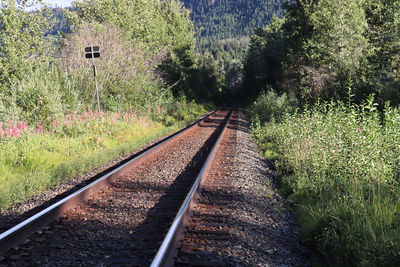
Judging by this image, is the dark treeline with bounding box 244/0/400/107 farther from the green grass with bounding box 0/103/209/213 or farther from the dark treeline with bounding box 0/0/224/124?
the dark treeline with bounding box 0/0/224/124

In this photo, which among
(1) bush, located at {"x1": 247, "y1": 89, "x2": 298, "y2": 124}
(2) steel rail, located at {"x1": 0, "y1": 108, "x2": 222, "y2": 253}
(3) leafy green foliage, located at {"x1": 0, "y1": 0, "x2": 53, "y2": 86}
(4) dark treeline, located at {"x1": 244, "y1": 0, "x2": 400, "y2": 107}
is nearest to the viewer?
(2) steel rail, located at {"x1": 0, "y1": 108, "x2": 222, "y2": 253}

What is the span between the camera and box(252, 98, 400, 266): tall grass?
11.4 feet

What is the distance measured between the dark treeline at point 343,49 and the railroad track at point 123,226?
153 inches

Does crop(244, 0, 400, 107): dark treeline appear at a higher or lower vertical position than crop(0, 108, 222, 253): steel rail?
higher

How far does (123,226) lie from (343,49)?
57.6 feet

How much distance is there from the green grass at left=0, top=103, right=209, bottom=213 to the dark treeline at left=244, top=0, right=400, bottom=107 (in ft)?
20.2

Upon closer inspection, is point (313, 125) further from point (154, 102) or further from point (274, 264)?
point (154, 102)

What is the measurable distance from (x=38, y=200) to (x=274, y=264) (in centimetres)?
396

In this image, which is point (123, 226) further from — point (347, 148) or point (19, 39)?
point (19, 39)

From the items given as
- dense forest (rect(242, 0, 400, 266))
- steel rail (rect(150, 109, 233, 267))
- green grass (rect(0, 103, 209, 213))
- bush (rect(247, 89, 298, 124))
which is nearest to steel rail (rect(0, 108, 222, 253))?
green grass (rect(0, 103, 209, 213))

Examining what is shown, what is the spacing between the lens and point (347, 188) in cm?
491

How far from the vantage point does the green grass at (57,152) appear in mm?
5914

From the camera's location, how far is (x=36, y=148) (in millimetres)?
8609

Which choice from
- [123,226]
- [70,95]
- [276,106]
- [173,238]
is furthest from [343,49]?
[173,238]
